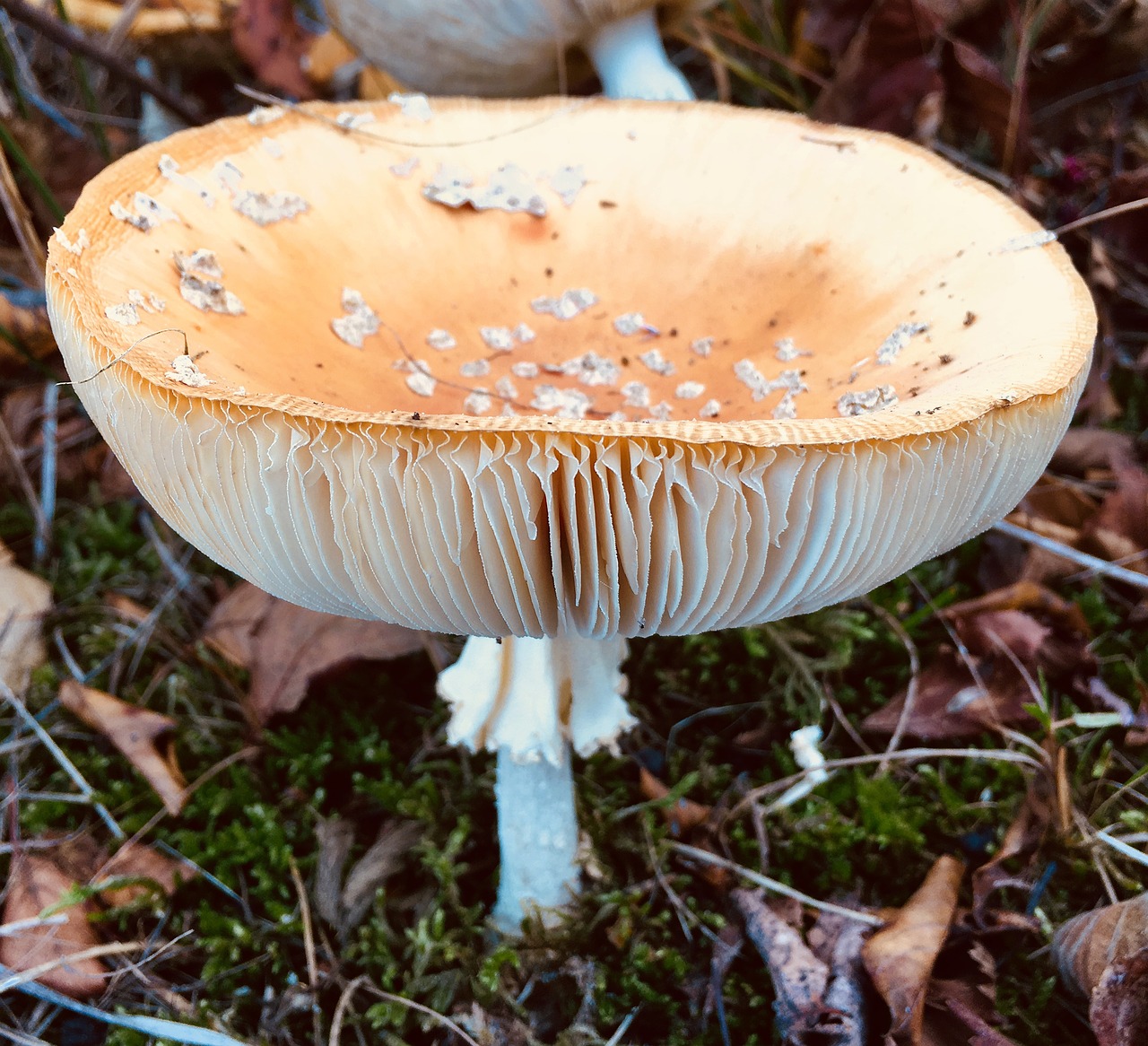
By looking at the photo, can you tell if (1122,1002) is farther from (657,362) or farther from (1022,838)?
(657,362)

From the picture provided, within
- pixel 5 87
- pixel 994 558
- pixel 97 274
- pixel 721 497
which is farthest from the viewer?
pixel 5 87

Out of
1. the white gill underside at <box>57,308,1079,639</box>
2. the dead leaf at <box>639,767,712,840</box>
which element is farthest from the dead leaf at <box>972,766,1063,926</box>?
the white gill underside at <box>57,308,1079,639</box>

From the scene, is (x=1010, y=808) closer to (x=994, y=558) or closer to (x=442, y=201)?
(x=994, y=558)

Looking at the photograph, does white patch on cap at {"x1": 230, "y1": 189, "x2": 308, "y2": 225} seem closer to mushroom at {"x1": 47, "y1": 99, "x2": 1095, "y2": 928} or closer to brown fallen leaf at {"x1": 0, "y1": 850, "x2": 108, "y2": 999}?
mushroom at {"x1": 47, "y1": 99, "x2": 1095, "y2": 928}

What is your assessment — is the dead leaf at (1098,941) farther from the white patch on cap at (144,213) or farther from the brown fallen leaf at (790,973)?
the white patch on cap at (144,213)

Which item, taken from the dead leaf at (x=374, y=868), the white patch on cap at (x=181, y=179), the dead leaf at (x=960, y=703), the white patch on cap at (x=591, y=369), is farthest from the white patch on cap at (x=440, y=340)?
the dead leaf at (x=960, y=703)

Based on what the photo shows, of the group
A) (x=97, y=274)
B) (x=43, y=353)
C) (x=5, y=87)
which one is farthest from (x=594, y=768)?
(x=5, y=87)
